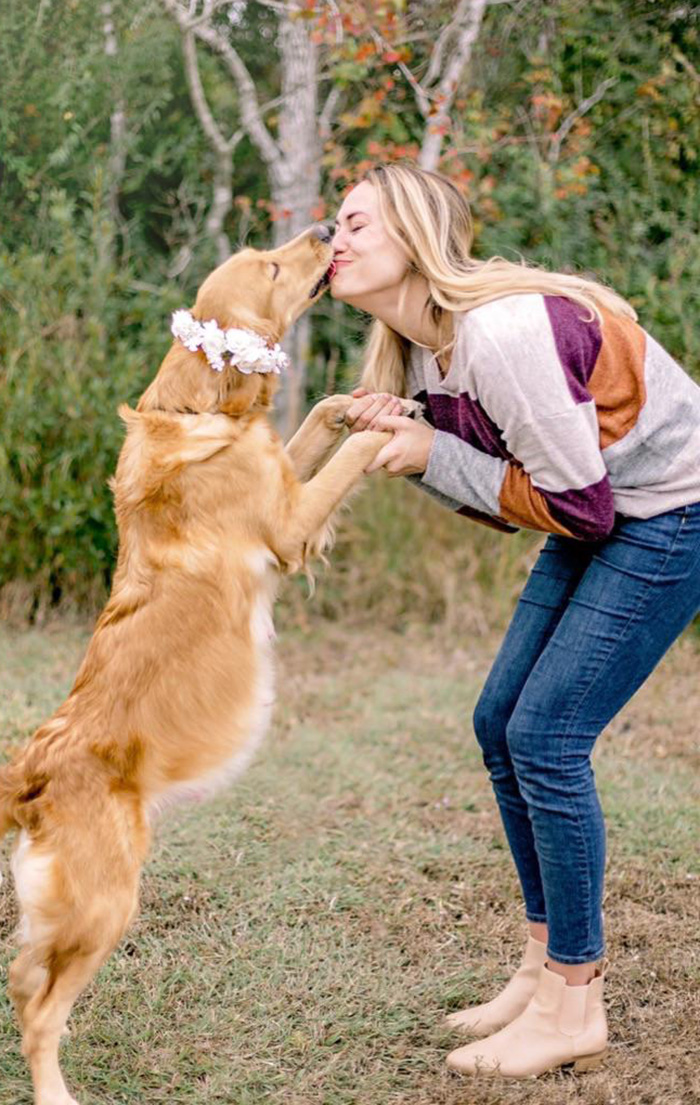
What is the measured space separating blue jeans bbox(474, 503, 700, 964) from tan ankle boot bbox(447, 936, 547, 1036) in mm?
280

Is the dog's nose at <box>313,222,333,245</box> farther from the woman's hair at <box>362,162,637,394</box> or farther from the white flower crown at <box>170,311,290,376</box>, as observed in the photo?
the white flower crown at <box>170,311,290,376</box>

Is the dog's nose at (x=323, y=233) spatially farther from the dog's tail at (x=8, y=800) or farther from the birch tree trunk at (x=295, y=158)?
the birch tree trunk at (x=295, y=158)

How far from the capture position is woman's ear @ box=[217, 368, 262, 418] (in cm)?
309

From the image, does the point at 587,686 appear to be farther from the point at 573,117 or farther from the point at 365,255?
the point at 573,117

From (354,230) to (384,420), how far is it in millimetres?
497

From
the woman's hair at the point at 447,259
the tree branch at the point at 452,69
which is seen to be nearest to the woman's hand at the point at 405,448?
the woman's hair at the point at 447,259

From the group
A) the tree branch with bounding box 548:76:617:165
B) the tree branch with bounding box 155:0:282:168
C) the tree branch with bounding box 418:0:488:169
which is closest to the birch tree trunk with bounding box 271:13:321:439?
the tree branch with bounding box 155:0:282:168

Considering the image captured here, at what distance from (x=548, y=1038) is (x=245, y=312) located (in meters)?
1.98

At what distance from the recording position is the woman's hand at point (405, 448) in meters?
2.96

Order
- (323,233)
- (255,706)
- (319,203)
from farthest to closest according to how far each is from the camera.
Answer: (319,203)
(323,233)
(255,706)

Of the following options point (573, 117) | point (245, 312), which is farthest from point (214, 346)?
point (573, 117)

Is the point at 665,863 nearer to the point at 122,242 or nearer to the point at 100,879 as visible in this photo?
the point at 100,879

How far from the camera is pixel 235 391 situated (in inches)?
122

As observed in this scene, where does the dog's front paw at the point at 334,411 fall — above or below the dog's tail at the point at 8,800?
above
